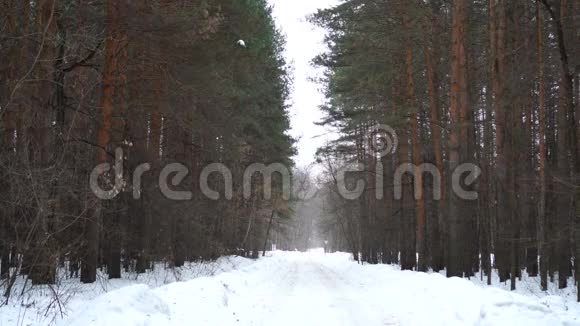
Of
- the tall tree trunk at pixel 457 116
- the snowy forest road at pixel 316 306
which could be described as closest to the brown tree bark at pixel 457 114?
the tall tree trunk at pixel 457 116

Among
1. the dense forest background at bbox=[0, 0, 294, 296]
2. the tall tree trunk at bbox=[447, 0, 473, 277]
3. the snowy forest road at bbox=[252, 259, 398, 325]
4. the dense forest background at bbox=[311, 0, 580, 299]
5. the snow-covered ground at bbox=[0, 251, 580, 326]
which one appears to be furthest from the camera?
the dense forest background at bbox=[311, 0, 580, 299]

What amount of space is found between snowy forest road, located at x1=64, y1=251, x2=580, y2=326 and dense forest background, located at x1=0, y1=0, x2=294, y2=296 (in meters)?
1.87

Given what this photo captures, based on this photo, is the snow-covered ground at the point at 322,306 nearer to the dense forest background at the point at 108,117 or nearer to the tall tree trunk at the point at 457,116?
the tall tree trunk at the point at 457,116

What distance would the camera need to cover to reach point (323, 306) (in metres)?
11.5

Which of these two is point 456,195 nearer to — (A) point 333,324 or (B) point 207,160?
(A) point 333,324

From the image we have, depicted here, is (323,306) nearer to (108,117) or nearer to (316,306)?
(316,306)

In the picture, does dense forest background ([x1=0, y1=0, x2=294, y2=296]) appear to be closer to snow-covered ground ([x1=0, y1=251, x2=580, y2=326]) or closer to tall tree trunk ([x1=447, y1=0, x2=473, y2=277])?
snow-covered ground ([x1=0, y1=251, x2=580, y2=326])

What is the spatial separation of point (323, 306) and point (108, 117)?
23.9 ft

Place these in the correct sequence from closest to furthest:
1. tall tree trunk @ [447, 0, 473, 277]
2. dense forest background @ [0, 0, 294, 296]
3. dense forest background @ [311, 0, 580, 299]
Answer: dense forest background @ [0, 0, 294, 296]
tall tree trunk @ [447, 0, 473, 277]
dense forest background @ [311, 0, 580, 299]

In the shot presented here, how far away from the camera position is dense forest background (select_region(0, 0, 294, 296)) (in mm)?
8852

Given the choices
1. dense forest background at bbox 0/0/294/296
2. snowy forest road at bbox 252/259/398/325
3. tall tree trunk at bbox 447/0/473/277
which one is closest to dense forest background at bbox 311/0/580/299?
tall tree trunk at bbox 447/0/473/277

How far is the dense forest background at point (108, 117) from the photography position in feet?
29.0

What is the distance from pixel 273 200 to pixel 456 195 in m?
19.2

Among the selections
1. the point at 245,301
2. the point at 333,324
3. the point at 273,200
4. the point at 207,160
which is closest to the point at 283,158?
the point at 273,200
